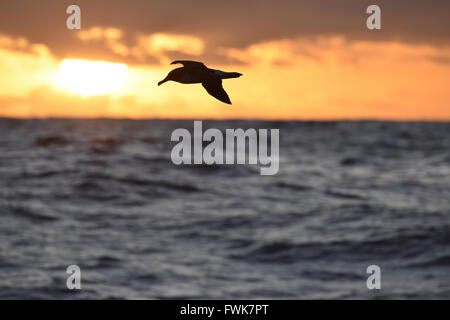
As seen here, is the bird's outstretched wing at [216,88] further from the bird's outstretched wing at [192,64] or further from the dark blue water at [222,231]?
the dark blue water at [222,231]

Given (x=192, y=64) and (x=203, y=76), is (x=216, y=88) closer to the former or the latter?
(x=203, y=76)

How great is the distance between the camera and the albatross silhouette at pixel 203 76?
2854mm

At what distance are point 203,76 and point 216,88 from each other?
11 cm

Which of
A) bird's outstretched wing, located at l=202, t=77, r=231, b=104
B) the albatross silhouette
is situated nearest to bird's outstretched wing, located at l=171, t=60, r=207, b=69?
the albatross silhouette

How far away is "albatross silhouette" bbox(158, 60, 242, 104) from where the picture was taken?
9.36 ft

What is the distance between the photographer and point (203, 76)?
2914mm

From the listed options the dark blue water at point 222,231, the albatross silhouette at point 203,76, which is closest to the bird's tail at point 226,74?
the albatross silhouette at point 203,76

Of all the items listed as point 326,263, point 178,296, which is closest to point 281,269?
point 326,263

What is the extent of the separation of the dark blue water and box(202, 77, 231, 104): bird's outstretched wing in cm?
1187

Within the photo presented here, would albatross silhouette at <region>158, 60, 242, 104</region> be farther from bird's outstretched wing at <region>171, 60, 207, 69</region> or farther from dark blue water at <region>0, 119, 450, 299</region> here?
dark blue water at <region>0, 119, 450, 299</region>

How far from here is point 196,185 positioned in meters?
30.7

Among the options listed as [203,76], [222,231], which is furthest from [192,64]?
[222,231]
